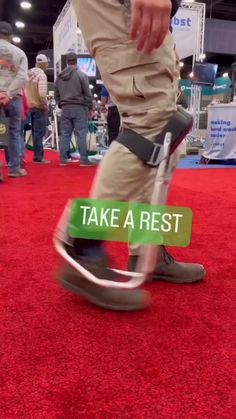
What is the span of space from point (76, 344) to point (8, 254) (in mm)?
550

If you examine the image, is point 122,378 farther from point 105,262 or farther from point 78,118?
point 78,118

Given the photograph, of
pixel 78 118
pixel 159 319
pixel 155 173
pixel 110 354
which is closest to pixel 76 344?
pixel 110 354

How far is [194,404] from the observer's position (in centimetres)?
50

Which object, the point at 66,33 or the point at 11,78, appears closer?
the point at 11,78

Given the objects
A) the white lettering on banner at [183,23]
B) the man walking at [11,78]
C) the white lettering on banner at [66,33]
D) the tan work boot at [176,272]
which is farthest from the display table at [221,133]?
the tan work boot at [176,272]

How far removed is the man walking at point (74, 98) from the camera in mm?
4016

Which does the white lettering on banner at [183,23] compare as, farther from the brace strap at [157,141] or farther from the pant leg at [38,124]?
the brace strap at [157,141]

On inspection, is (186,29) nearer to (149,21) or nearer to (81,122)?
(81,122)

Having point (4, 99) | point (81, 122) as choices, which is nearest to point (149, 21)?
point (4, 99)

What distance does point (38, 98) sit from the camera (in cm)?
421

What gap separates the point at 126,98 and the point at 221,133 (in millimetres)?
4011

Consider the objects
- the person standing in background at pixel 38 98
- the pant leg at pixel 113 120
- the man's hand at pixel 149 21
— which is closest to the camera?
A: the man's hand at pixel 149 21

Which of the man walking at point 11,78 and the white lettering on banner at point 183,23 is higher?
the white lettering on banner at point 183,23

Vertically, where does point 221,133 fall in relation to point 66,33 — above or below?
below
